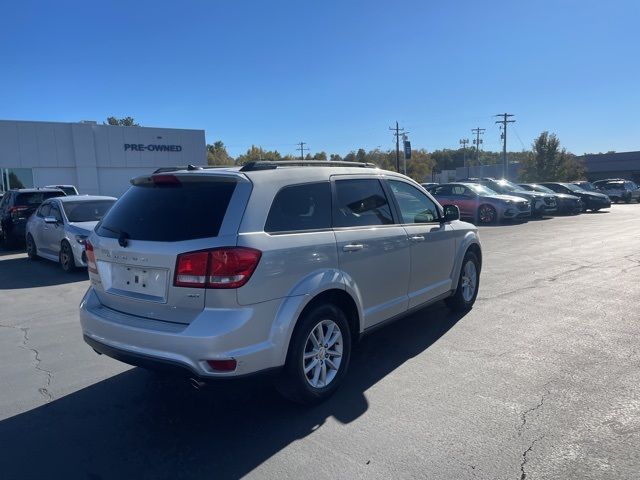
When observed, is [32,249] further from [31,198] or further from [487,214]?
[487,214]

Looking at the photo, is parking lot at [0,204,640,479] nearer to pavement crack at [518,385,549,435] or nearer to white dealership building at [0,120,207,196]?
pavement crack at [518,385,549,435]

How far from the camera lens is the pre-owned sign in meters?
36.6

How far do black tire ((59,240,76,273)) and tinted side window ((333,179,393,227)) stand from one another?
746cm

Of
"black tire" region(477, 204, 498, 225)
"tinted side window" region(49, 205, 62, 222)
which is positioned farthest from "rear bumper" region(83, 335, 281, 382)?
"black tire" region(477, 204, 498, 225)

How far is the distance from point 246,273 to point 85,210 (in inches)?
350

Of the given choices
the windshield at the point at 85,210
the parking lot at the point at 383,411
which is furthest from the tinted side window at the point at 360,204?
the windshield at the point at 85,210

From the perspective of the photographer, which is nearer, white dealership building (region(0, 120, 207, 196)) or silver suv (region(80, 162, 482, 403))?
silver suv (region(80, 162, 482, 403))

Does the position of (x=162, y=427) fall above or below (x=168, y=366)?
below

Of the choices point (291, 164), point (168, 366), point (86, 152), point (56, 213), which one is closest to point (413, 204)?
point (291, 164)

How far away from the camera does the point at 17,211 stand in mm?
14234

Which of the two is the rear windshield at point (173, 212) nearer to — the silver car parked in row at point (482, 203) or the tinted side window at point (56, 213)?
the tinted side window at point (56, 213)

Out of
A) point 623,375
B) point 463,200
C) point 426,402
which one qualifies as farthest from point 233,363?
point 463,200

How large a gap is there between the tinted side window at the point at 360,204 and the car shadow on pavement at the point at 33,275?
691cm

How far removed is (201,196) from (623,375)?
12.9 ft
